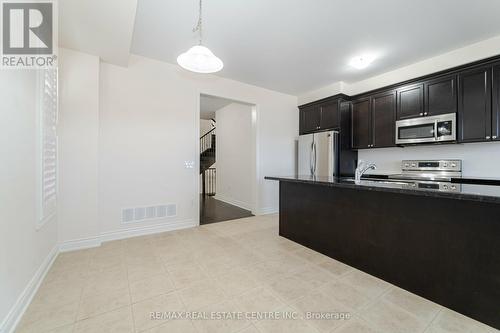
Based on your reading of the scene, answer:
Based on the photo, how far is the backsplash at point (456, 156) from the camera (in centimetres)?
292

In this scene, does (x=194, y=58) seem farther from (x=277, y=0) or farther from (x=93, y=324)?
(x=93, y=324)

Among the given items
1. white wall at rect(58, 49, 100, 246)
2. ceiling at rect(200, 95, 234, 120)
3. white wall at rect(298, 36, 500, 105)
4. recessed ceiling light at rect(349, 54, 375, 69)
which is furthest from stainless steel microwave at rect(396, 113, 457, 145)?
white wall at rect(58, 49, 100, 246)

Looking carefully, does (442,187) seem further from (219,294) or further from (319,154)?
(319,154)

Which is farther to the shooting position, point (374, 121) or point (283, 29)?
point (374, 121)

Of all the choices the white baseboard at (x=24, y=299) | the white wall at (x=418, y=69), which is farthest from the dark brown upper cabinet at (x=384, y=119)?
the white baseboard at (x=24, y=299)

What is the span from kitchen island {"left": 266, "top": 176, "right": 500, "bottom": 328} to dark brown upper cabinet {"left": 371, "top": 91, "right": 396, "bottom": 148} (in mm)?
2093

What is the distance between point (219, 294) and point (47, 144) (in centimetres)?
242

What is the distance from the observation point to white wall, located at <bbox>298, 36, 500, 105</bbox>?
9.25ft

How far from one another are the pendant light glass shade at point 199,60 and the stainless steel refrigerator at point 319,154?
116 inches

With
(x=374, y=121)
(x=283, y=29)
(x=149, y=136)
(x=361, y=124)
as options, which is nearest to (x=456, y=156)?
(x=374, y=121)

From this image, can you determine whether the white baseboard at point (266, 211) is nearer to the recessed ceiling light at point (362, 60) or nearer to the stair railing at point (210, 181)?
the recessed ceiling light at point (362, 60)

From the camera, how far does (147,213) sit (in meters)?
3.32

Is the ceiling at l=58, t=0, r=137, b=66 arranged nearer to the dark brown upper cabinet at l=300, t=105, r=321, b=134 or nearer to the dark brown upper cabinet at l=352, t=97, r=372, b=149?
the dark brown upper cabinet at l=300, t=105, r=321, b=134

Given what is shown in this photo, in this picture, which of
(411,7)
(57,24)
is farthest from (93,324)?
(411,7)
